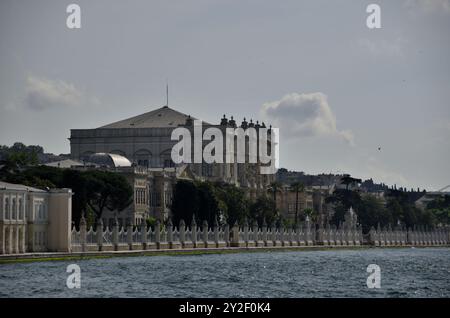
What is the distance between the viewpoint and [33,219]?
110188 millimetres

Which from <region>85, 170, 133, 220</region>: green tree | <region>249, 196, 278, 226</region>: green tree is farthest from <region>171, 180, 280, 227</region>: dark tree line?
<region>85, 170, 133, 220</region>: green tree

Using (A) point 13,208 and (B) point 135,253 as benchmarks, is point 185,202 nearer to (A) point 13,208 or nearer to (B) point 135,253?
(B) point 135,253

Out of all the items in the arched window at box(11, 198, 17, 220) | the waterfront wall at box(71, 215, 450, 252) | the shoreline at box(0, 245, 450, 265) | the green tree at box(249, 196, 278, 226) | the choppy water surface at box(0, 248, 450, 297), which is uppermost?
the green tree at box(249, 196, 278, 226)

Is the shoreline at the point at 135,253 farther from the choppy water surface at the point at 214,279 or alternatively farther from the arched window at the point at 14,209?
the arched window at the point at 14,209

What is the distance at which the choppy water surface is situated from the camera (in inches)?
2970

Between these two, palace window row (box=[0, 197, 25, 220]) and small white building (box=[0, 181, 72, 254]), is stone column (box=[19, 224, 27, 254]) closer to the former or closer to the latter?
small white building (box=[0, 181, 72, 254])

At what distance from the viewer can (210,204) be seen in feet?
557

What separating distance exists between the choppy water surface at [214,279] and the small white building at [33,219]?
5109mm

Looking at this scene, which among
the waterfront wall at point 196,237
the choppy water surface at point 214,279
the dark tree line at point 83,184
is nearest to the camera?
the choppy water surface at point 214,279

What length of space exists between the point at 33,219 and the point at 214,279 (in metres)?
26.3

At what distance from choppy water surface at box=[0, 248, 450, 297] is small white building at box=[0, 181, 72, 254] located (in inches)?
201

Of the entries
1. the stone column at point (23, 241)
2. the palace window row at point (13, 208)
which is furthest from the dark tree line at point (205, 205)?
the stone column at point (23, 241)

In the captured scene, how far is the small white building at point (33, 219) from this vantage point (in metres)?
106

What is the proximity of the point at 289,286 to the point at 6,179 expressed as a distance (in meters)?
57.9
